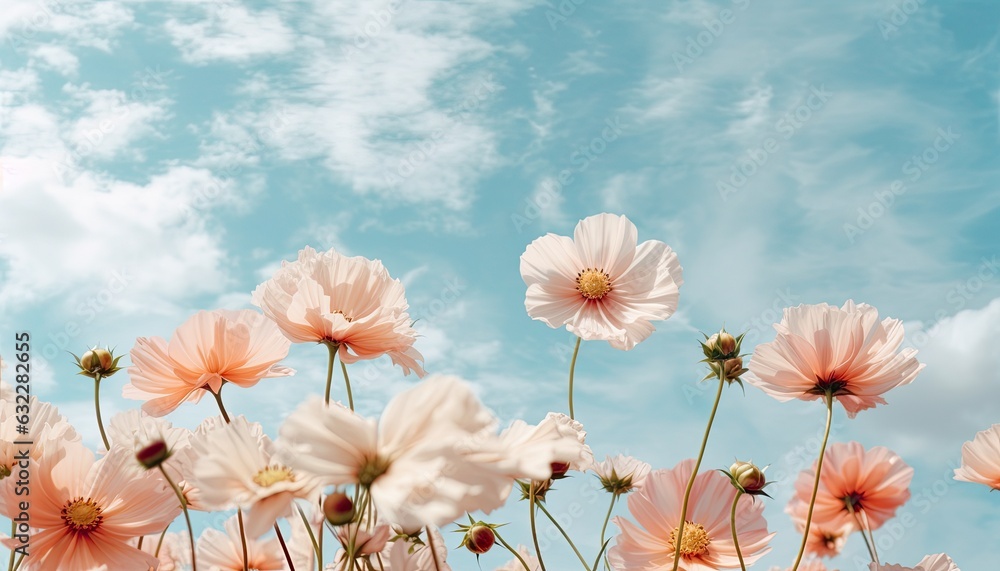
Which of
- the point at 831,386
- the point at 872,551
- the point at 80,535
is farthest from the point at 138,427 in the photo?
the point at 872,551

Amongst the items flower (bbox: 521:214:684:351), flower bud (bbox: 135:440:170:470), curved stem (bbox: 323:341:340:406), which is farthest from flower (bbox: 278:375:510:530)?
flower (bbox: 521:214:684:351)

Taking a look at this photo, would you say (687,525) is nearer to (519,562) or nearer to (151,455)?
(519,562)

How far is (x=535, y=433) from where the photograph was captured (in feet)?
1.92

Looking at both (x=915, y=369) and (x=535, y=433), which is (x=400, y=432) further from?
(x=915, y=369)

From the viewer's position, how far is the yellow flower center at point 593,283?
1354 mm

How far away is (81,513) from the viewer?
0.90m

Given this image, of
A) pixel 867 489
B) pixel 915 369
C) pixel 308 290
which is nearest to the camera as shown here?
pixel 308 290

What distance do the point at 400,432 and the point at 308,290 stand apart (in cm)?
41

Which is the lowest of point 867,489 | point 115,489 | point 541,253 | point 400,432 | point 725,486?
point 400,432

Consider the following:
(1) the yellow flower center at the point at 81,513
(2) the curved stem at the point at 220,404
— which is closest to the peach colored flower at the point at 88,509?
(1) the yellow flower center at the point at 81,513

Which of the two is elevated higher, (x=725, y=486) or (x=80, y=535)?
(x=725, y=486)

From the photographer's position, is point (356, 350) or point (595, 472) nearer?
point (356, 350)

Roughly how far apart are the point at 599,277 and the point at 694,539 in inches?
16.7

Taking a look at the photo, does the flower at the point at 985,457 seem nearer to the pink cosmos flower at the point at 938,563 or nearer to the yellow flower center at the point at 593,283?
the pink cosmos flower at the point at 938,563
